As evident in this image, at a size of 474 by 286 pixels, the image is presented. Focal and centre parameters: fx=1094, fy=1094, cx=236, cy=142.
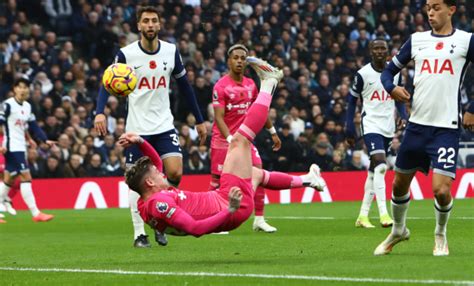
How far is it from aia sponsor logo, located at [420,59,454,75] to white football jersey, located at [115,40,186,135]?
3907 millimetres

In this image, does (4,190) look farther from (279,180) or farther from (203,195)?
(203,195)

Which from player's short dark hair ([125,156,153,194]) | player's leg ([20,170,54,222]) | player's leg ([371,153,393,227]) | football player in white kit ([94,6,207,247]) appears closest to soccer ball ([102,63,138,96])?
football player in white kit ([94,6,207,247])

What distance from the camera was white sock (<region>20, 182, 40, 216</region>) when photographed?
18.9 m

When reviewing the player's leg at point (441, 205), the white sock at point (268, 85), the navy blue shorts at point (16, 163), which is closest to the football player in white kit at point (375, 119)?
the white sock at point (268, 85)

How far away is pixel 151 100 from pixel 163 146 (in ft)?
1.85

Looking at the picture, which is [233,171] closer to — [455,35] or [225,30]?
[455,35]

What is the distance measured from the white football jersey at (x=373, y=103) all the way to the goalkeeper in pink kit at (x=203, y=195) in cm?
581

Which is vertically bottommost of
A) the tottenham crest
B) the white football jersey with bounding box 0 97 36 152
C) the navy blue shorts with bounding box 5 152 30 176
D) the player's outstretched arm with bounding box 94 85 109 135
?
the navy blue shorts with bounding box 5 152 30 176

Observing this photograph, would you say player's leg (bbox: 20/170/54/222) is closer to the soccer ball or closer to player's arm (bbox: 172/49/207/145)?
player's arm (bbox: 172/49/207/145)

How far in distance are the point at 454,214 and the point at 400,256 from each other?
8.13m

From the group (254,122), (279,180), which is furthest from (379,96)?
(254,122)

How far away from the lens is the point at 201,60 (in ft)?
89.4

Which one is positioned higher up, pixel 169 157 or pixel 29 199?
pixel 169 157

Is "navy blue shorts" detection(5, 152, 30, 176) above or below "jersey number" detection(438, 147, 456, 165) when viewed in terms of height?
below
